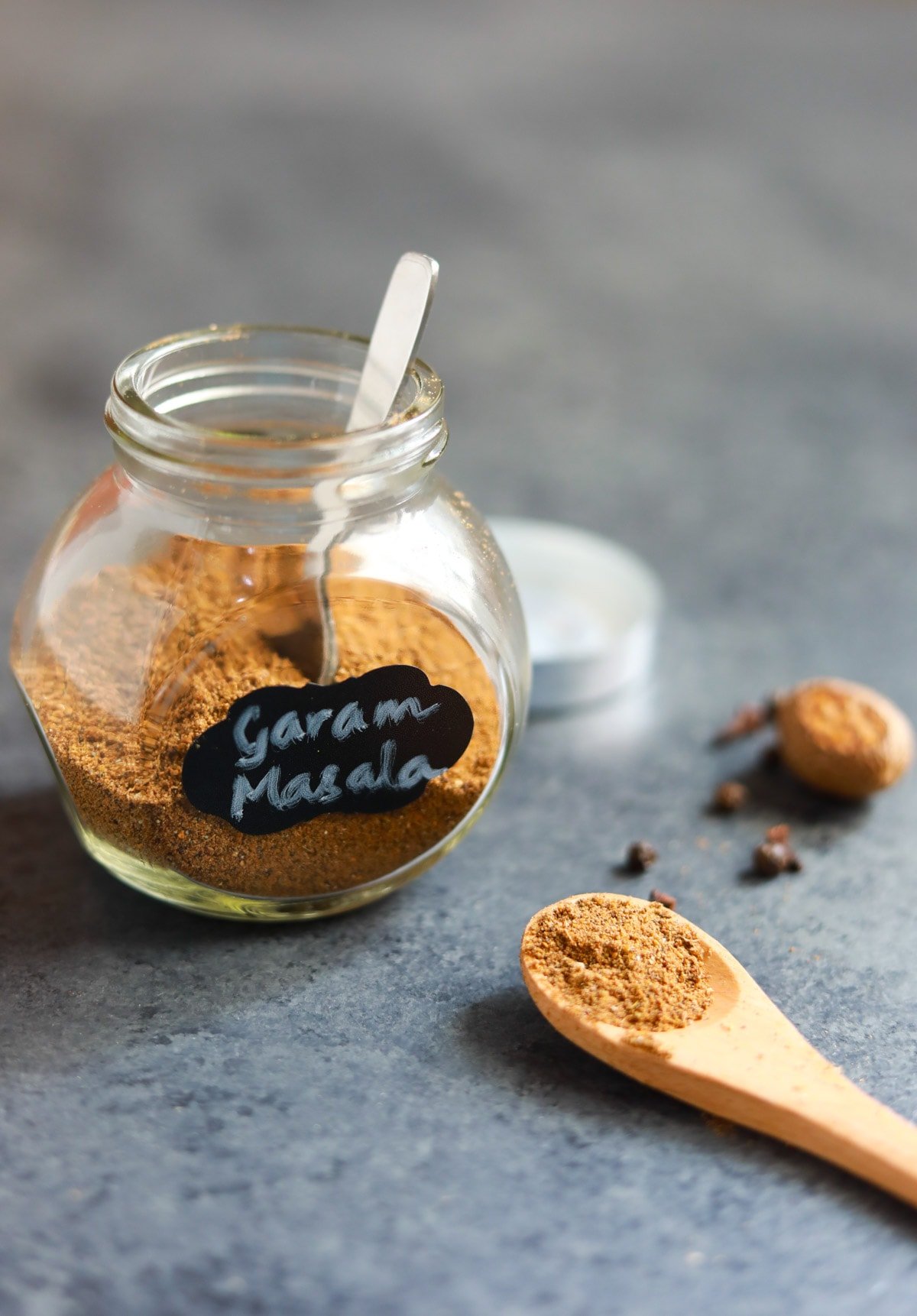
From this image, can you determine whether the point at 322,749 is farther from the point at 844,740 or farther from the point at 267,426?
the point at 844,740

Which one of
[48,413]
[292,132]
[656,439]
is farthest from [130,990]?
[292,132]

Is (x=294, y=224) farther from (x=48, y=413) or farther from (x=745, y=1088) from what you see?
(x=745, y=1088)

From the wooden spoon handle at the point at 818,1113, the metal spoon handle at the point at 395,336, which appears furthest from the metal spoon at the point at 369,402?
the wooden spoon handle at the point at 818,1113

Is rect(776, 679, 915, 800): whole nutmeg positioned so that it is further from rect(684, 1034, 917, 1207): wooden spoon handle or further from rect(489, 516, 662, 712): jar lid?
rect(684, 1034, 917, 1207): wooden spoon handle

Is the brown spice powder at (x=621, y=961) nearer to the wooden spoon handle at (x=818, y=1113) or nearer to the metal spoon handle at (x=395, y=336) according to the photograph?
the wooden spoon handle at (x=818, y=1113)

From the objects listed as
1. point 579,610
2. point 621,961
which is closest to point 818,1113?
point 621,961
